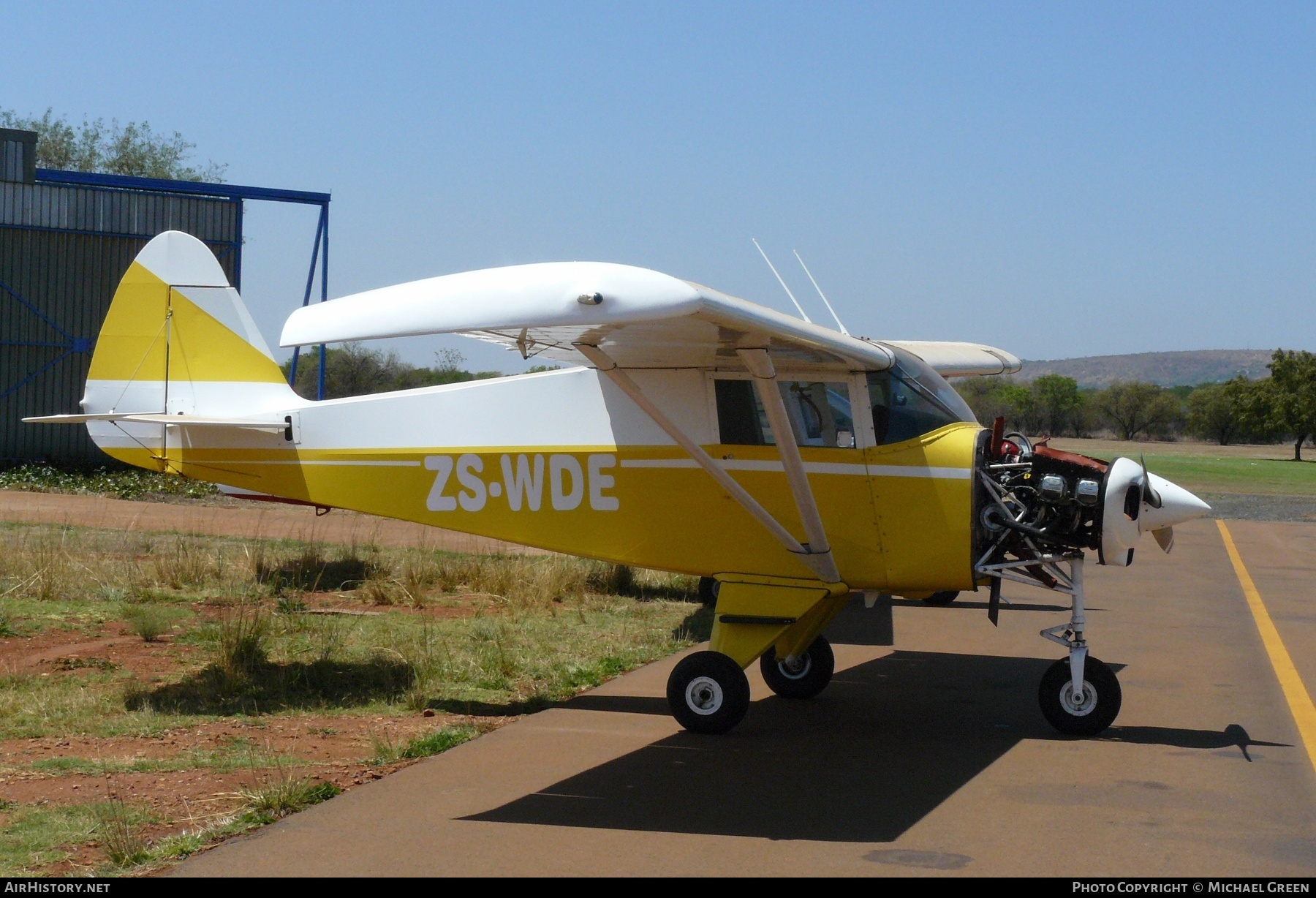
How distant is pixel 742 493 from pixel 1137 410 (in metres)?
95.7

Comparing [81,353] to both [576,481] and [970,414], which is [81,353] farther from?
[970,414]

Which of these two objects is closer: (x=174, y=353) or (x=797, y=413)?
(x=797, y=413)

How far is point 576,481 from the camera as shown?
25.6ft

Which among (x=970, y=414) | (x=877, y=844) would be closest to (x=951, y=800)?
(x=877, y=844)

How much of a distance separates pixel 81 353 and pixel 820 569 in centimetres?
2122

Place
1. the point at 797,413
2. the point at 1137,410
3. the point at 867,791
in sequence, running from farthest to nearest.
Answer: the point at 1137,410
the point at 797,413
the point at 867,791

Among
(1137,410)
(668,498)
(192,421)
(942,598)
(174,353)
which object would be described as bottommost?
(942,598)

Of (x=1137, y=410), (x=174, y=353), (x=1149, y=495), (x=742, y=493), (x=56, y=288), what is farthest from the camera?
(x=1137, y=410)

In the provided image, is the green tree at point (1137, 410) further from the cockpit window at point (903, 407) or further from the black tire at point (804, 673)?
the cockpit window at point (903, 407)

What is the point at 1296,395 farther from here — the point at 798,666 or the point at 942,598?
the point at 798,666

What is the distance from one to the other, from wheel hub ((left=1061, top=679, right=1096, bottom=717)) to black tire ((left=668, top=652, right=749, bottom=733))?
6.10 feet

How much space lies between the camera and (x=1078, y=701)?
6.82m

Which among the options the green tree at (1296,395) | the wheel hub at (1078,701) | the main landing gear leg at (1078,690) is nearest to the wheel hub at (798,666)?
the main landing gear leg at (1078,690)

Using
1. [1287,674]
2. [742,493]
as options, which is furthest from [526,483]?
[1287,674]
